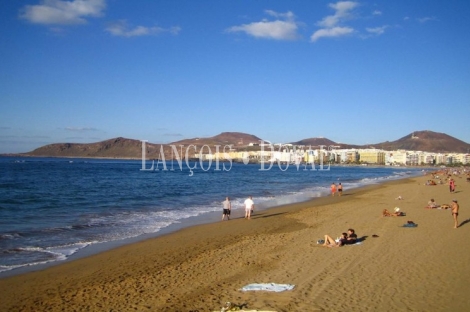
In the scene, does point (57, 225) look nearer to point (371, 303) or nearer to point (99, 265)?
point (99, 265)

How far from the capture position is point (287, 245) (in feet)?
39.2

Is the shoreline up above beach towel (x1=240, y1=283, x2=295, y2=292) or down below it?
below

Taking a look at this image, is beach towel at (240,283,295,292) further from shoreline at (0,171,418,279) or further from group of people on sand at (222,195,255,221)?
group of people on sand at (222,195,255,221)

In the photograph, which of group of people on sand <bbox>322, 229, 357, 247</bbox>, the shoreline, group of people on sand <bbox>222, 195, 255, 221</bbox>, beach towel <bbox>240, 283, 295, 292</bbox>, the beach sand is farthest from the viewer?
group of people on sand <bbox>222, 195, 255, 221</bbox>

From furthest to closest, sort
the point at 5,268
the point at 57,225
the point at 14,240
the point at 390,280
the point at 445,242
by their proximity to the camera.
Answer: the point at 57,225 → the point at 14,240 → the point at 445,242 → the point at 5,268 → the point at 390,280

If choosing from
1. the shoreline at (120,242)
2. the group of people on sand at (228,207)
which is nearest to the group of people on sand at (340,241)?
the shoreline at (120,242)

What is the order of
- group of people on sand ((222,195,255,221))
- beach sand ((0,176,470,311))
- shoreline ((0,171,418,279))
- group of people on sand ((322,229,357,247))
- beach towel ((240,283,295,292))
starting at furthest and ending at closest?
1. group of people on sand ((222,195,255,221))
2. group of people on sand ((322,229,357,247))
3. shoreline ((0,171,418,279))
4. beach towel ((240,283,295,292))
5. beach sand ((0,176,470,311))

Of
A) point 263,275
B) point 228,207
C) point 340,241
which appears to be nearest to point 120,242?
point 228,207

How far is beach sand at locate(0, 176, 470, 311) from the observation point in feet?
22.8

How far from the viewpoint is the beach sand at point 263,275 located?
6949mm

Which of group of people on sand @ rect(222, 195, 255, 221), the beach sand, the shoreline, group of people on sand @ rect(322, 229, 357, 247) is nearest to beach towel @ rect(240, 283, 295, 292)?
the beach sand

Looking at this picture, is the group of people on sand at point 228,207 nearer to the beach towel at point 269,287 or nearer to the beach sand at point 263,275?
the beach sand at point 263,275

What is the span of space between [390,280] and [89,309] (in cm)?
587

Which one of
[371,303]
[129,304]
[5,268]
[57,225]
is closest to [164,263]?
[129,304]
